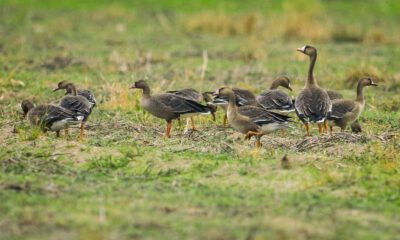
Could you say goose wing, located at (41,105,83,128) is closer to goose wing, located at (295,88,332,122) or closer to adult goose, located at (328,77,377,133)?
goose wing, located at (295,88,332,122)

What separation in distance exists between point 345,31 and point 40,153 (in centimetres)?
1564

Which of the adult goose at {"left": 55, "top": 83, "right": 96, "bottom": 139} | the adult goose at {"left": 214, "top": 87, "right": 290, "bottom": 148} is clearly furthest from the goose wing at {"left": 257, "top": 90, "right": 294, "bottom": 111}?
the adult goose at {"left": 55, "top": 83, "right": 96, "bottom": 139}

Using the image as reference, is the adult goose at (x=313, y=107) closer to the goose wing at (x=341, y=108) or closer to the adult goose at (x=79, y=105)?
the goose wing at (x=341, y=108)

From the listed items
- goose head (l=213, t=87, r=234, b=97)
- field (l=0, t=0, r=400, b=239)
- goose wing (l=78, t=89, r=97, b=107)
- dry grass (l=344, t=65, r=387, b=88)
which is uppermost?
goose head (l=213, t=87, r=234, b=97)

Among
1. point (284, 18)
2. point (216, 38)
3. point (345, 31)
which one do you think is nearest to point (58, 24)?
point (216, 38)

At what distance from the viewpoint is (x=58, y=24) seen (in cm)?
2600

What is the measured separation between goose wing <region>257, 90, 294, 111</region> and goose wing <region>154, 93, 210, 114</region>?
1.09m

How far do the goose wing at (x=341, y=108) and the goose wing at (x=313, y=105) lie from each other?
0.19 metres

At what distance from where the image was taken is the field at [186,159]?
827 cm

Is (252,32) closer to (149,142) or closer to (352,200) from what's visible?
(149,142)

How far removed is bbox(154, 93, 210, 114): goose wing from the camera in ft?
42.5

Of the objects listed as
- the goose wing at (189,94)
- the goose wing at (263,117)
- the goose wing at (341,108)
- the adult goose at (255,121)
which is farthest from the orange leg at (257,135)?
the goose wing at (189,94)

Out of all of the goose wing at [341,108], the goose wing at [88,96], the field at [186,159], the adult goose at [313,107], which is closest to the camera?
the field at [186,159]

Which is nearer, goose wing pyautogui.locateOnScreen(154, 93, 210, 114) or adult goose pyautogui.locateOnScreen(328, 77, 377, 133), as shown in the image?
goose wing pyautogui.locateOnScreen(154, 93, 210, 114)
